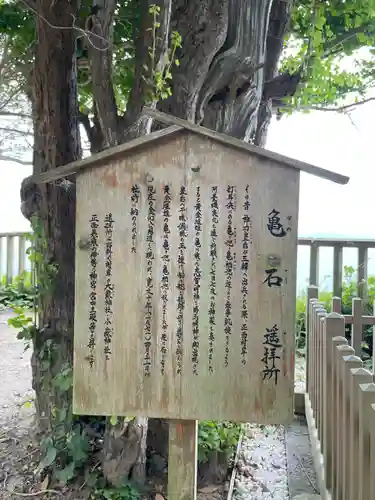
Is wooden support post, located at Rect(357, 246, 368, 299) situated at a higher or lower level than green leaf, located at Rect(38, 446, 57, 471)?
higher

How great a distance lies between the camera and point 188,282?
1938 mm

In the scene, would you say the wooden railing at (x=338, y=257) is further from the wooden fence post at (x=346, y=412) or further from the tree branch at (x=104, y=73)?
the wooden fence post at (x=346, y=412)

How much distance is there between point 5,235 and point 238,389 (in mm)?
8533

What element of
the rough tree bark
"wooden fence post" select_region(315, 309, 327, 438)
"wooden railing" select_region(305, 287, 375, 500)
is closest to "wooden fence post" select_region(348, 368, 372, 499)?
"wooden railing" select_region(305, 287, 375, 500)

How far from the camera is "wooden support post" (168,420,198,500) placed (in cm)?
206

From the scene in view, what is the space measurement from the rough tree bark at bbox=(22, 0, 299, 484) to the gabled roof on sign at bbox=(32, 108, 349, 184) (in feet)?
2.91

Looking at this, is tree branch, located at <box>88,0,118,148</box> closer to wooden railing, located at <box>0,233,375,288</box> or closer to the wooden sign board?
the wooden sign board

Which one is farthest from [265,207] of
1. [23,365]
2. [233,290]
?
[23,365]

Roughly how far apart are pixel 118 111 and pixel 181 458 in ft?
→ 6.51

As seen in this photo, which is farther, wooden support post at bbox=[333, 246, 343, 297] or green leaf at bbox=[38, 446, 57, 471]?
wooden support post at bbox=[333, 246, 343, 297]

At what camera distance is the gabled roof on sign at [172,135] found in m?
1.85

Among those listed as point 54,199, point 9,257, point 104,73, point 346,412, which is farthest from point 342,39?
point 9,257

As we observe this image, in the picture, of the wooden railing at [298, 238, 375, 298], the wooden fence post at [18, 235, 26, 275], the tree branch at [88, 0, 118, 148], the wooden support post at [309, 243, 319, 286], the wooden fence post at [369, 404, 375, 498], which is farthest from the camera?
the wooden fence post at [18, 235, 26, 275]

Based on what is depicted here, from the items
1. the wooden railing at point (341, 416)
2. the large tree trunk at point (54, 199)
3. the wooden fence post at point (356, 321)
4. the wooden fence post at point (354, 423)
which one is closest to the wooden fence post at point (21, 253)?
the large tree trunk at point (54, 199)
